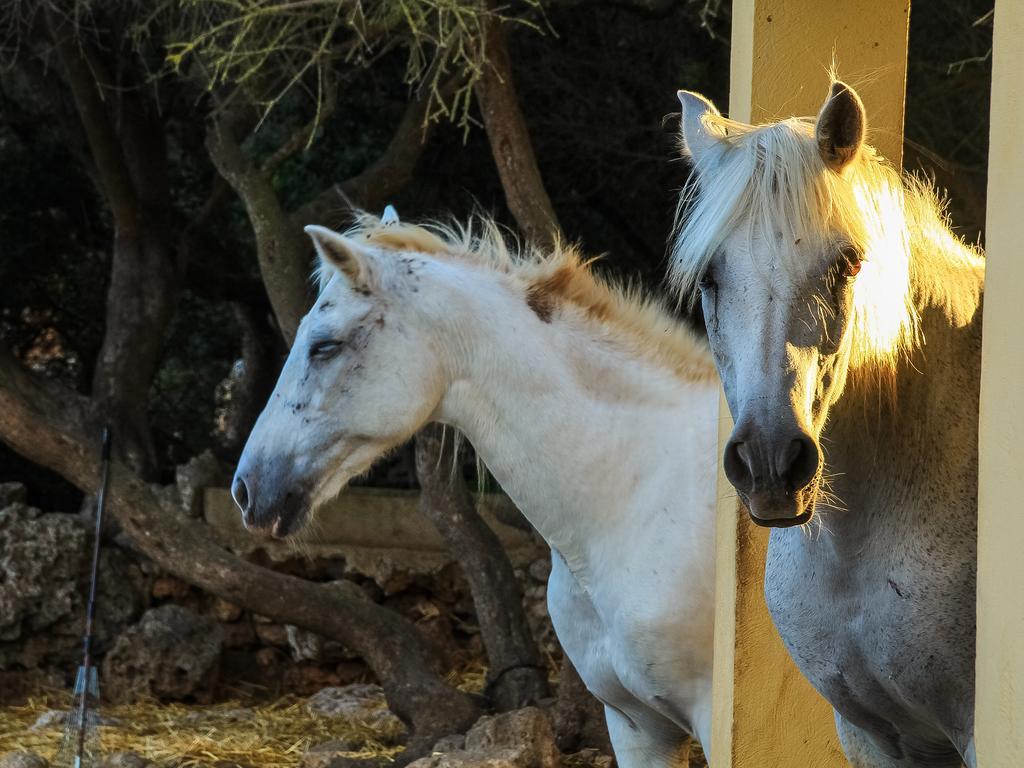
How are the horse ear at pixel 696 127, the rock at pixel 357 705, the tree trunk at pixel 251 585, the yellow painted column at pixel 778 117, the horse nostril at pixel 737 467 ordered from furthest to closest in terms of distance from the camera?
the rock at pixel 357 705 → the tree trunk at pixel 251 585 → the yellow painted column at pixel 778 117 → the horse ear at pixel 696 127 → the horse nostril at pixel 737 467

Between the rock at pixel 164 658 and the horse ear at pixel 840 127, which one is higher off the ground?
the horse ear at pixel 840 127

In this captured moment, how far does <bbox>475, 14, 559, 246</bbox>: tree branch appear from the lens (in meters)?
4.51

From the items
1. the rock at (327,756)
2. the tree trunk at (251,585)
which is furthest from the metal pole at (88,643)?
the rock at (327,756)

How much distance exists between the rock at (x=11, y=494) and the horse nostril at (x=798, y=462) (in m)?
5.31

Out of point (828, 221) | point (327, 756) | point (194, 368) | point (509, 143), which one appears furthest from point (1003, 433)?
point (194, 368)

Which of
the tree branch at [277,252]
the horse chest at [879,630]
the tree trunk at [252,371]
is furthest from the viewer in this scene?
the tree trunk at [252,371]

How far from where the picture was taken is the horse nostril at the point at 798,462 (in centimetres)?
160

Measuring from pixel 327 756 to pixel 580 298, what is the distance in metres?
2.11

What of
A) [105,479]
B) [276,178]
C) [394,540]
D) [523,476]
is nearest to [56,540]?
[105,479]

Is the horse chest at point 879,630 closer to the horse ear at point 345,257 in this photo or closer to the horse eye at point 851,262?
the horse eye at point 851,262

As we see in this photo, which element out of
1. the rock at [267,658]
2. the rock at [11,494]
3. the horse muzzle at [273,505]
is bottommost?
the rock at [267,658]

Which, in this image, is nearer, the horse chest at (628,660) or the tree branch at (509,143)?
the horse chest at (628,660)

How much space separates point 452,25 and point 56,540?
306 centimetres

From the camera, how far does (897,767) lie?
2100 millimetres
